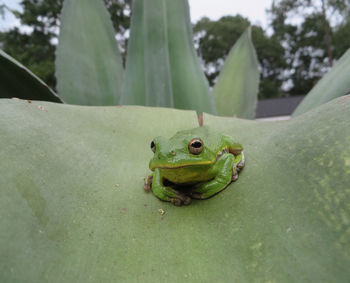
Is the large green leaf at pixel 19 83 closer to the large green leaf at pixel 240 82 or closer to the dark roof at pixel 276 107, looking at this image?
the large green leaf at pixel 240 82

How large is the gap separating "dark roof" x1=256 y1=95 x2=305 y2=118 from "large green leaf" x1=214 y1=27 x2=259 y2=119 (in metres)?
11.5

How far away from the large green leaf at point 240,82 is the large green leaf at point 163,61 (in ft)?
1.18

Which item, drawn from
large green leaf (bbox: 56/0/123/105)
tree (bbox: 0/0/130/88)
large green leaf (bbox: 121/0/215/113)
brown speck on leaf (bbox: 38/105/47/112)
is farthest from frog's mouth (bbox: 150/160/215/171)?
tree (bbox: 0/0/130/88)

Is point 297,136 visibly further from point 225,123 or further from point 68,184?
point 68,184

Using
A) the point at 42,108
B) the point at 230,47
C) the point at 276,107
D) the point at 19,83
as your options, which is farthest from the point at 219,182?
the point at 230,47

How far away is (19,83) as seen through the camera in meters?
0.75

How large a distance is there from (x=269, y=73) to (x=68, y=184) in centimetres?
2306

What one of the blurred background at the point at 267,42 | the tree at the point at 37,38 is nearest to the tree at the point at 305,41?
the blurred background at the point at 267,42

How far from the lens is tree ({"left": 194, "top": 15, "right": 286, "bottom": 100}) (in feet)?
49.5

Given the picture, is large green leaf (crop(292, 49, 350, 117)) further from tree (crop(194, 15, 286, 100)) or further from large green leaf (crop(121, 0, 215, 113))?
tree (crop(194, 15, 286, 100))

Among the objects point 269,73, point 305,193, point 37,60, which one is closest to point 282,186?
point 305,193

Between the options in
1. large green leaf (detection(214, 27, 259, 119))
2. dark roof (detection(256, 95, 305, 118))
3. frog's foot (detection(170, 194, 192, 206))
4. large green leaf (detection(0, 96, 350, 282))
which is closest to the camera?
large green leaf (detection(0, 96, 350, 282))

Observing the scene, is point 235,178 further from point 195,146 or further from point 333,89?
point 333,89

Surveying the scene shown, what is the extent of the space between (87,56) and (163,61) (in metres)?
0.37
